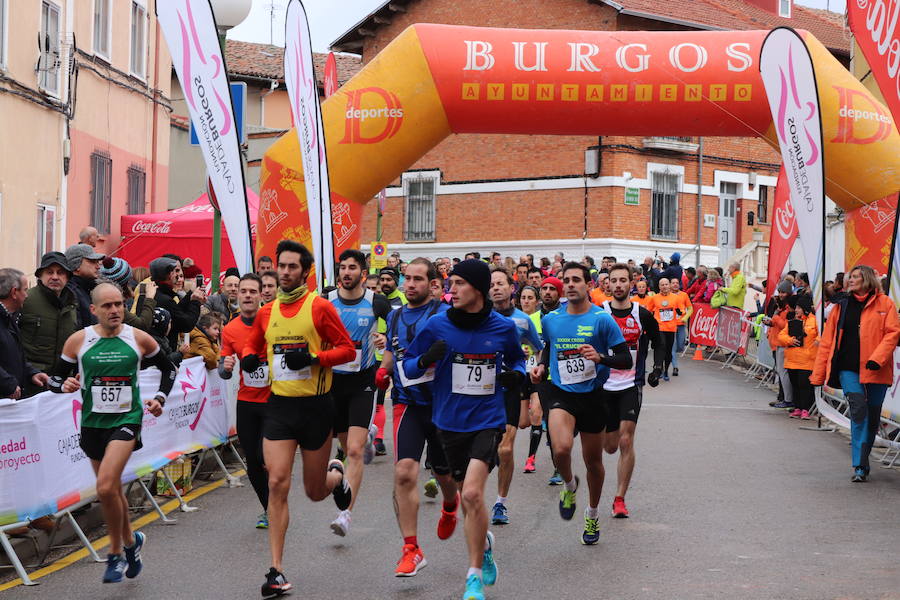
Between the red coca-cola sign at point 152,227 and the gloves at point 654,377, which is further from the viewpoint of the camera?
the red coca-cola sign at point 152,227

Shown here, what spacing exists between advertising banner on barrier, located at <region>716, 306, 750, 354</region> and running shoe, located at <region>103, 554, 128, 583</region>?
720 inches

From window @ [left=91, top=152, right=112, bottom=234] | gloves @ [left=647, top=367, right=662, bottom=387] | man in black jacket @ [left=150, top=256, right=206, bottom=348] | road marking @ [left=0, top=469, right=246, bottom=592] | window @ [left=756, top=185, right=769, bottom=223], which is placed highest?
window @ [left=756, top=185, right=769, bottom=223]

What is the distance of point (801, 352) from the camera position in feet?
57.2

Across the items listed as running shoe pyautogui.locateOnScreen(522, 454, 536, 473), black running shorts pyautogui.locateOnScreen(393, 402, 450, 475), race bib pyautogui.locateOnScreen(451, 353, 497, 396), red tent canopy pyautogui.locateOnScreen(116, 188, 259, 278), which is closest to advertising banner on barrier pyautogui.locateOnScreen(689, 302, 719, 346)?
red tent canopy pyautogui.locateOnScreen(116, 188, 259, 278)

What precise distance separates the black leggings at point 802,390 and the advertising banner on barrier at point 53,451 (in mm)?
10044

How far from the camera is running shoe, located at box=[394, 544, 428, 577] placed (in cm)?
727

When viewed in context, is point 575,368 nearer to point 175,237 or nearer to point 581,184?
point 175,237

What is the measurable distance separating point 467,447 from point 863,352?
5958 mm

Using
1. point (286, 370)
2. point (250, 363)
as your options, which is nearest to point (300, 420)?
point (286, 370)

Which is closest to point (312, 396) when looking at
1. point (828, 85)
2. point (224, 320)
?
point (224, 320)

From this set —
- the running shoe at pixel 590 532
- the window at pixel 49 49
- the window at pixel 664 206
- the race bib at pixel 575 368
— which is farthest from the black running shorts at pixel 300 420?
the window at pixel 664 206

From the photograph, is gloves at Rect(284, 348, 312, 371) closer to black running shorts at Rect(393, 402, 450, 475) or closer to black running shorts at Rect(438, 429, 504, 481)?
black running shorts at Rect(393, 402, 450, 475)

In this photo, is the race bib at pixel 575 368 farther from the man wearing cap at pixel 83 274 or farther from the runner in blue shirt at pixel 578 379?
the man wearing cap at pixel 83 274

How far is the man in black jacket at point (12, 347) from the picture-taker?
8.12 m
